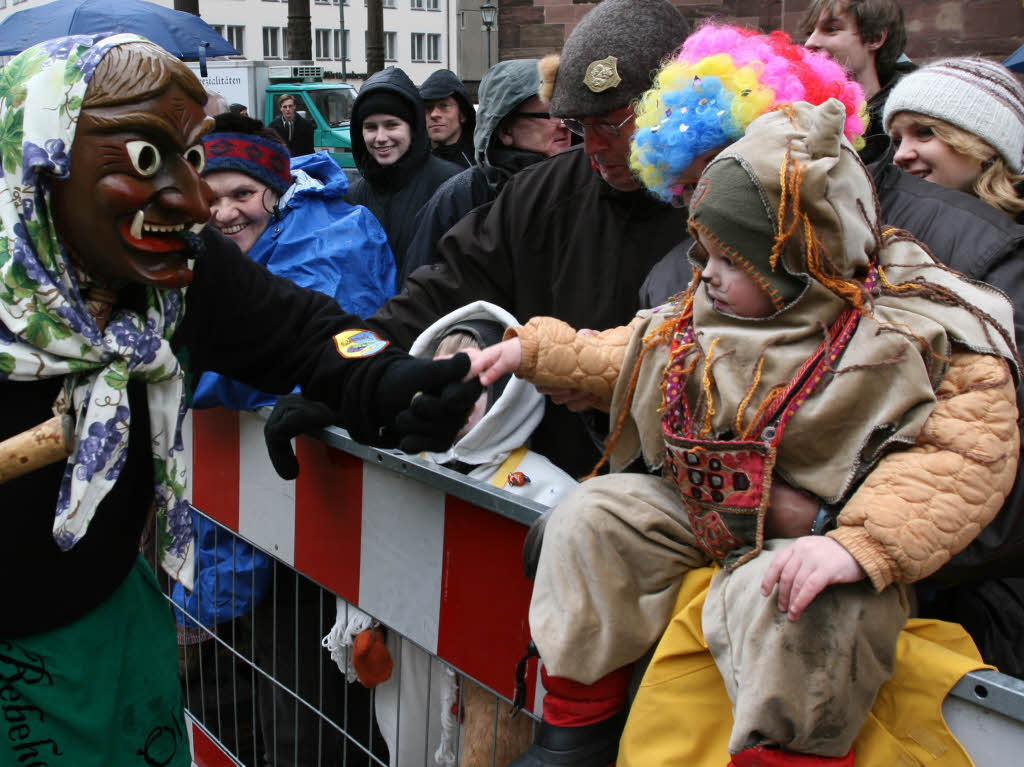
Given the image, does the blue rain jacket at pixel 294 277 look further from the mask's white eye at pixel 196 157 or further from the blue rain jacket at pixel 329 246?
the mask's white eye at pixel 196 157

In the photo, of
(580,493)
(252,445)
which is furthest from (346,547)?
(580,493)

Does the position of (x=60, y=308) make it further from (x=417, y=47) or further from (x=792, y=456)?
(x=417, y=47)

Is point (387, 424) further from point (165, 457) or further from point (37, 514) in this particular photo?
point (37, 514)

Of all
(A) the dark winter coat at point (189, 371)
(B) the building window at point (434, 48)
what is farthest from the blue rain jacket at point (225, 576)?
(B) the building window at point (434, 48)

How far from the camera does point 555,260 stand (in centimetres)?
258

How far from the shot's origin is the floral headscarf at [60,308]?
1.64m

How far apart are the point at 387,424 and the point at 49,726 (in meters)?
0.84

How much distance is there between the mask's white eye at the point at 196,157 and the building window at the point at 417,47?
49.7 metres

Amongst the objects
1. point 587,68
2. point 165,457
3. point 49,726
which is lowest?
point 49,726

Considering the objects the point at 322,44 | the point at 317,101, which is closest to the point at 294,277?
the point at 317,101

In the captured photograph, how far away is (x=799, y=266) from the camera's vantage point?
149 cm

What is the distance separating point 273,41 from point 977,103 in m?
46.4

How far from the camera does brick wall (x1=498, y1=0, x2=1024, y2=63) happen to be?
787 centimetres

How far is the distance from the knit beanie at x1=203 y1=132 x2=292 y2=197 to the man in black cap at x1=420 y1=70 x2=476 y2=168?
7.12 ft
